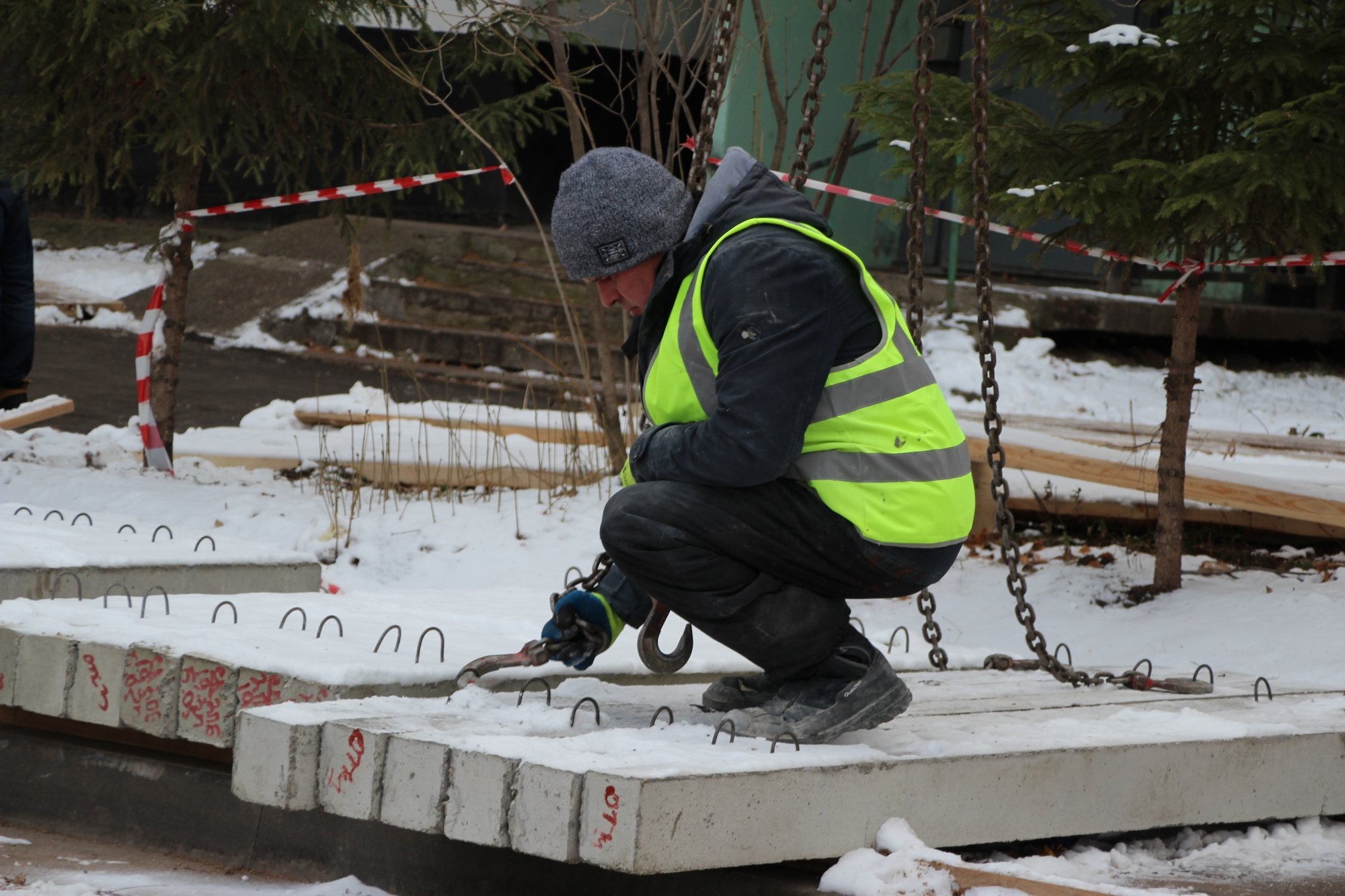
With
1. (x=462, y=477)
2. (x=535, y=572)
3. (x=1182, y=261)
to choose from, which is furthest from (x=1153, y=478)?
(x=462, y=477)

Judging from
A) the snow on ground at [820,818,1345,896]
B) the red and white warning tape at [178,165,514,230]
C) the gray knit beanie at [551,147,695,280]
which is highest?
the red and white warning tape at [178,165,514,230]

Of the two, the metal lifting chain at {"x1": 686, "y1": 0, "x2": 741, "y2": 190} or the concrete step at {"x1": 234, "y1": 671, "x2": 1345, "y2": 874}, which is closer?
the concrete step at {"x1": 234, "y1": 671, "x2": 1345, "y2": 874}

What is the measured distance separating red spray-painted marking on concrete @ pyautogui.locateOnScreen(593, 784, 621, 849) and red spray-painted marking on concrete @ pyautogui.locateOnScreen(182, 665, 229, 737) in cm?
133

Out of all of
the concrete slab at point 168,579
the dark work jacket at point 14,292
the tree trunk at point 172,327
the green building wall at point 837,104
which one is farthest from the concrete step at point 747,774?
the green building wall at point 837,104

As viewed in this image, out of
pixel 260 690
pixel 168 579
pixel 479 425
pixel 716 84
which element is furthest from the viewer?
pixel 479 425

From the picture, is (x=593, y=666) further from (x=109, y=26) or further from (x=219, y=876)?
(x=109, y=26)

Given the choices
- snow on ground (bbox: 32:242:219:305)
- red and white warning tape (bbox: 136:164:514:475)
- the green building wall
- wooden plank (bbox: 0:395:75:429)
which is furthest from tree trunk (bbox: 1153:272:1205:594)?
snow on ground (bbox: 32:242:219:305)

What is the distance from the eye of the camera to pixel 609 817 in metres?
2.89

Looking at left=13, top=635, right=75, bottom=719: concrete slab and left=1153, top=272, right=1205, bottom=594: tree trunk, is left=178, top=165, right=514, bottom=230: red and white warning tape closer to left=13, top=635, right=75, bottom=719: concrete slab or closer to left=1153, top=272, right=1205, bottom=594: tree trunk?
left=1153, top=272, right=1205, bottom=594: tree trunk

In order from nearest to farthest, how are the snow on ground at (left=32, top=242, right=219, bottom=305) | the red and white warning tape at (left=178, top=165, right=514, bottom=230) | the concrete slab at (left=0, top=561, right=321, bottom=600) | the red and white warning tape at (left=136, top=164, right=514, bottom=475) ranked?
1. the concrete slab at (left=0, top=561, right=321, bottom=600)
2. the red and white warning tape at (left=178, top=165, right=514, bottom=230)
3. the red and white warning tape at (left=136, top=164, right=514, bottom=475)
4. the snow on ground at (left=32, top=242, right=219, bottom=305)

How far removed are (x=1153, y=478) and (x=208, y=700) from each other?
5.48 m

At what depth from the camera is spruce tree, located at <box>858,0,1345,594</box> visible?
630cm

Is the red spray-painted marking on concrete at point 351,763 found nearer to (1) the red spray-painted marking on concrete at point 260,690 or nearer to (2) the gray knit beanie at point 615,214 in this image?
(1) the red spray-painted marking on concrete at point 260,690

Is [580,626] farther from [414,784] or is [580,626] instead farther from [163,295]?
[163,295]
